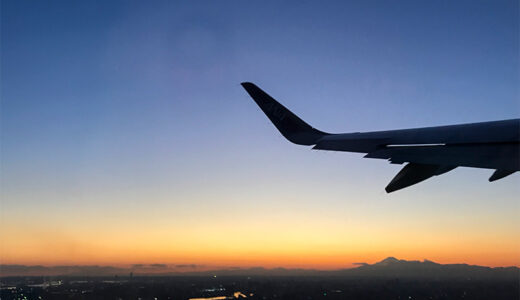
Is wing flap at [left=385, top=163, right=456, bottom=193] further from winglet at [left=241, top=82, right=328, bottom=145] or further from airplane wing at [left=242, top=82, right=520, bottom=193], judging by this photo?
winglet at [left=241, top=82, right=328, bottom=145]

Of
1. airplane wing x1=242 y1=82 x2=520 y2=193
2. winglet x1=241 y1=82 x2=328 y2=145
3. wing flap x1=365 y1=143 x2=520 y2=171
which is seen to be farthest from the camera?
winglet x1=241 y1=82 x2=328 y2=145

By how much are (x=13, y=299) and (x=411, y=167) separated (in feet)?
348

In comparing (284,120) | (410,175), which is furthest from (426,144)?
(284,120)

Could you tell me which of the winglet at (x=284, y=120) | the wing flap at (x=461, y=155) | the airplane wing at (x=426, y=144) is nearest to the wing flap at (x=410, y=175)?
the airplane wing at (x=426, y=144)

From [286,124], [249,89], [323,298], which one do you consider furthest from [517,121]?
[323,298]

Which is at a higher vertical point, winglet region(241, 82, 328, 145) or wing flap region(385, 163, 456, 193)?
winglet region(241, 82, 328, 145)

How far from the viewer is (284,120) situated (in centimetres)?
634

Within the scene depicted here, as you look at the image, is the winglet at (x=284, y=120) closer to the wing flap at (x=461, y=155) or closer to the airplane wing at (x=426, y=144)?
the airplane wing at (x=426, y=144)

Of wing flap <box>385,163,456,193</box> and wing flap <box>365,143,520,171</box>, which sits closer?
wing flap <box>365,143,520,171</box>

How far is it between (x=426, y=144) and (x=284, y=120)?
2.52 metres

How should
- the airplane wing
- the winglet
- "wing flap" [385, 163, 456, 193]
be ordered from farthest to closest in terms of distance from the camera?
the winglet → "wing flap" [385, 163, 456, 193] → the airplane wing

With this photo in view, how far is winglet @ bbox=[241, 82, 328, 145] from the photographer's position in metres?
6.21

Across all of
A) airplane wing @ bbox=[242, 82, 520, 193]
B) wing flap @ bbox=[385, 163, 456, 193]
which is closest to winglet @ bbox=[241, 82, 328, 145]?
airplane wing @ bbox=[242, 82, 520, 193]

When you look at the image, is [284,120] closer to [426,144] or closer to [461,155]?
[426,144]
